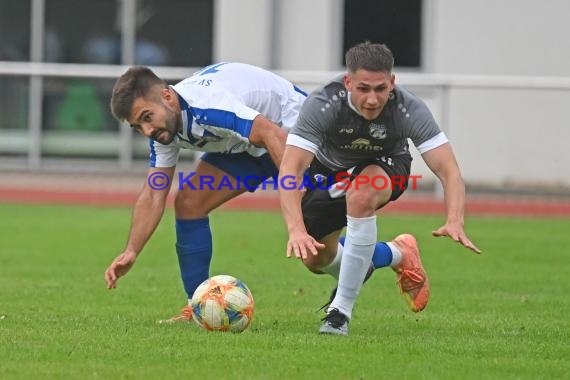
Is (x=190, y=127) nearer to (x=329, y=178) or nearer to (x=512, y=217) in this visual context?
(x=329, y=178)

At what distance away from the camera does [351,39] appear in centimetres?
2075

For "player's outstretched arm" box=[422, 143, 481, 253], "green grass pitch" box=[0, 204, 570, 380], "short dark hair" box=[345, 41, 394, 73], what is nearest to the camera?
"green grass pitch" box=[0, 204, 570, 380]

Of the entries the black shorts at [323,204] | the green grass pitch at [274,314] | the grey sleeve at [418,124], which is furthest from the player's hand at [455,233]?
the black shorts at [323,204]

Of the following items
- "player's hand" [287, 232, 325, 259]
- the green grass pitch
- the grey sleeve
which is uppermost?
the grey sleeve

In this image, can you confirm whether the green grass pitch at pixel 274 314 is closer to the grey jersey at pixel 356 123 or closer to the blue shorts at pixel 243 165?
the blue shorts at pixel 243 165

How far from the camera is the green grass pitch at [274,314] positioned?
19.7 ft

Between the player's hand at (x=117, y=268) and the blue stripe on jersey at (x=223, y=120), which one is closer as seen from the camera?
the blue stripe on jersey at (x=223, y=120)

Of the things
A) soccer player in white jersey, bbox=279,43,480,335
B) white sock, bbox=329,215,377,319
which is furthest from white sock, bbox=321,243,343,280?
white sock, bbox=329,215,377,319

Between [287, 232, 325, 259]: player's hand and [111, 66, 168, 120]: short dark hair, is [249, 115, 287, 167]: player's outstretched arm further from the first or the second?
[287, 232, 325, 259]: player's hand

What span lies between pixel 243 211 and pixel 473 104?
3561 mm

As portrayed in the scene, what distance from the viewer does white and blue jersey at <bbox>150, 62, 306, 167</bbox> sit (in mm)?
7273

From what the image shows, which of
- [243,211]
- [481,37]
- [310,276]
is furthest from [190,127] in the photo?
[481,37]

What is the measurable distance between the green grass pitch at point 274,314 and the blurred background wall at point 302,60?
3.10 m

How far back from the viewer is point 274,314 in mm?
8375
